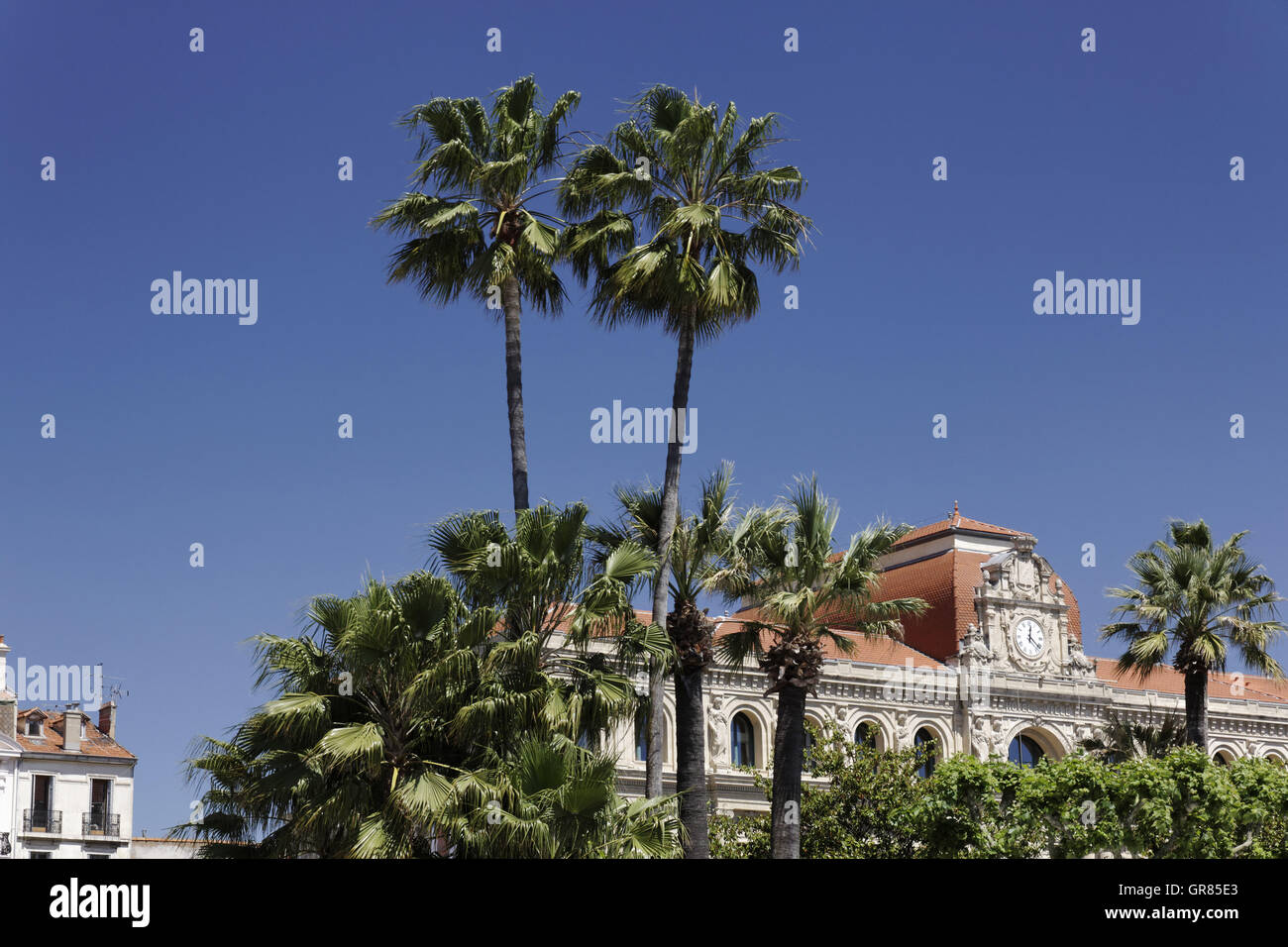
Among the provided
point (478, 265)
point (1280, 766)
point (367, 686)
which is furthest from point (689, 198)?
point (1280, 766)

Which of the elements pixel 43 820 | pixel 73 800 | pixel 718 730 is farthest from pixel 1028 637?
pixel 43 820

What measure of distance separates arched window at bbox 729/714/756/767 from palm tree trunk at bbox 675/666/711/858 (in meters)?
20.4

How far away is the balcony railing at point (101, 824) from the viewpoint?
57.3m

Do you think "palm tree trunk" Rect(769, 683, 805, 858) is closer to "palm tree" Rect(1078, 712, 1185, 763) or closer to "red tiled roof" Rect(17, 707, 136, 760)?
"palm tree" Rect(1078, 712, 1185, 763)

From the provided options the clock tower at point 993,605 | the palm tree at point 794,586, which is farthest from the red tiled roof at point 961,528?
the palm tree at point 794,586

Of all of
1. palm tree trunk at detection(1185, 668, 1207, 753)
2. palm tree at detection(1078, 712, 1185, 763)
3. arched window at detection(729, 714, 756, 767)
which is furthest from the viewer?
arched window at detection(729, 714, 756, 767)

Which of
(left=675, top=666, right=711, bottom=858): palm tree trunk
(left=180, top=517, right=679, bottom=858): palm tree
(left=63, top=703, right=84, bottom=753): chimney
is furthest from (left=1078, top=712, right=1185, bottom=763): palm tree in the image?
(left=63, top=703, right=84, bottom=753): chimney

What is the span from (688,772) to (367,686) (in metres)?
7.61

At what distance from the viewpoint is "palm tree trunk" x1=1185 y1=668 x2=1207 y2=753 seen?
131 feet

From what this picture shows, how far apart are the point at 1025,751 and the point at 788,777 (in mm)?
27958

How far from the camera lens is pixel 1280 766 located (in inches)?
1588

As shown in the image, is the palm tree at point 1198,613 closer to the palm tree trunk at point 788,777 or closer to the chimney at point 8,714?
the palm tree trunk at point 788,777
